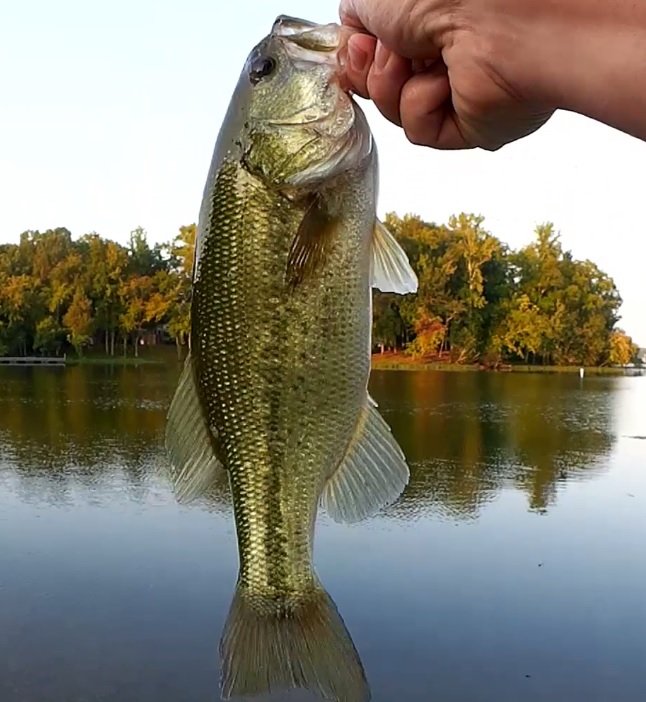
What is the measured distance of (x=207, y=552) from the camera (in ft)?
73.8

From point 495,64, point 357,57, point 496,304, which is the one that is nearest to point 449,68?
point 495,64

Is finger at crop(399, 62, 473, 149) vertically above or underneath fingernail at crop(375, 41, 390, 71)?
underneath

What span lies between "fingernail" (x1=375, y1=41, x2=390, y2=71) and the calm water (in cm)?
1379

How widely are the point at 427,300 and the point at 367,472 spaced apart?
52.3m

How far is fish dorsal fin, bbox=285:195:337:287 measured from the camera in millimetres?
1960

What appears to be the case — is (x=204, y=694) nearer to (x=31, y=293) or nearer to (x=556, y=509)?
(x=556, y=509)

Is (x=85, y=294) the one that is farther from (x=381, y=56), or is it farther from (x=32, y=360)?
(x=381, y=56)

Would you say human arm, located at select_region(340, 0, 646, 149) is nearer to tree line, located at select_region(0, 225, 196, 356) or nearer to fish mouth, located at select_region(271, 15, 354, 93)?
fish mouth, located at select_region(271, 15, 354, 93)

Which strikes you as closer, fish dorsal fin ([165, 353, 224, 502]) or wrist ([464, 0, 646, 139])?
wrist ([464, 0, 646, 139])

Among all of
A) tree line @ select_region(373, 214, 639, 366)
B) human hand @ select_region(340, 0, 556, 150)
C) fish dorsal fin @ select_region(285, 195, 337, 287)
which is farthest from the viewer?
tree line @ select_region(373, 214, 639, 366)

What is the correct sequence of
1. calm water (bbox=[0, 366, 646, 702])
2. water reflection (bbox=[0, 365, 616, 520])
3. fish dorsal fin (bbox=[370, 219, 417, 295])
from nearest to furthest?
fish dorsal fin (bbox=[370, 219, 417, 295]) < calm water (bbox=[0, 366, 646, 702]) < water reflection (bbox=[0, 365, 616, 520])

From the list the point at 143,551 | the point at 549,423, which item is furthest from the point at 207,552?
the point at 549,423

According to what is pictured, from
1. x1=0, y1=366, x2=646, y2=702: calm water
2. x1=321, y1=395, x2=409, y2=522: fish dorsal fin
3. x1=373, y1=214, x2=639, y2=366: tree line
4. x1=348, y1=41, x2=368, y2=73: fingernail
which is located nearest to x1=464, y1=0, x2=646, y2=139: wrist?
x1=348, y1=41, x2=368, y2=73: fingernail

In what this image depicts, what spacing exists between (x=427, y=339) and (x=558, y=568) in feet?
122
